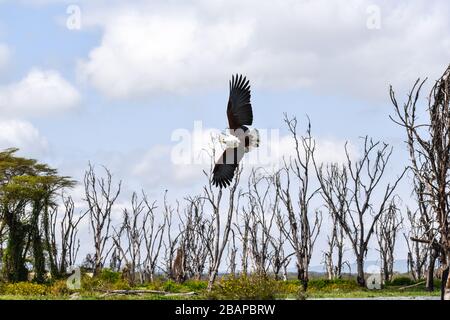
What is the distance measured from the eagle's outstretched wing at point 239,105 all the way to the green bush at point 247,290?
3858mm

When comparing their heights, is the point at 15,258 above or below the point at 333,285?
above

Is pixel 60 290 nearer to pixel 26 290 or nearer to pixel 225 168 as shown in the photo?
pixel 26 290

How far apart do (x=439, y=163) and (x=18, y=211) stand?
2495cm

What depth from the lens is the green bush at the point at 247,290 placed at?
661 inches

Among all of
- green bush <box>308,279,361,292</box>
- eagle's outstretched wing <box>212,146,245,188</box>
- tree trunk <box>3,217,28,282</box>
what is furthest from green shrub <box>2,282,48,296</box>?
green bush <box>308,279,361,292</box>

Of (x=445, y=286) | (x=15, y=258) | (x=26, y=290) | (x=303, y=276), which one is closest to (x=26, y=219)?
(x=15, y=258)

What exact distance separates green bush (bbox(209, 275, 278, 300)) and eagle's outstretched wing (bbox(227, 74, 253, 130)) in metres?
3.86

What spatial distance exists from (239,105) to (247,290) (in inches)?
187

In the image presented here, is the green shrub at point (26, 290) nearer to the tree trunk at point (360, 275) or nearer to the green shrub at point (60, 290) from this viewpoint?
the green shrub at point (60, 290)

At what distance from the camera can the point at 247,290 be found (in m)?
17.0

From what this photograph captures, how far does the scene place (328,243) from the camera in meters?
46.3

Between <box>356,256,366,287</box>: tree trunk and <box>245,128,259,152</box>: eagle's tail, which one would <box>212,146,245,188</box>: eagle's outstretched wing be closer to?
<box>245,128,259,152</box>: eagle's tail
